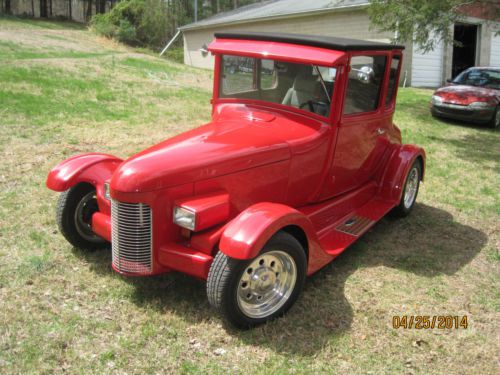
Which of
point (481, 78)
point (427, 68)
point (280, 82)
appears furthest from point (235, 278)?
point (427, 68)

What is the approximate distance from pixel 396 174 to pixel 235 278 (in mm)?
2711

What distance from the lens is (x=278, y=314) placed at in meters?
3.29

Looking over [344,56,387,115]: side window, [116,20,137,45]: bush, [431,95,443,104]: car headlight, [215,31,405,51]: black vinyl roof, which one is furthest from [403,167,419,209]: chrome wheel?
[116,20,137,45]: bush

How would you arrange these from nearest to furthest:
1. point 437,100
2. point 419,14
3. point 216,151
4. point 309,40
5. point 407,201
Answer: point 216,151
point 309,40
point 407,201
point 419,14
point 437,100

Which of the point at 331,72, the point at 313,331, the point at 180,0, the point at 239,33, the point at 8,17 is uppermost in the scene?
the point at 180,0

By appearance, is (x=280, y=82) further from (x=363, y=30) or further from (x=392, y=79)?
(x=363, y=30)

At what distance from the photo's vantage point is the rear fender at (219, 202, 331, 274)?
285 centimetres

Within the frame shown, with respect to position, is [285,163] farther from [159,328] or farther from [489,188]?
[489,188]

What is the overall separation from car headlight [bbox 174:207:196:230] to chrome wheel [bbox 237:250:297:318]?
0.48 meters

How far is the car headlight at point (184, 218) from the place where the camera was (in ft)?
9.99

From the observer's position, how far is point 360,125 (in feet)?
14.2

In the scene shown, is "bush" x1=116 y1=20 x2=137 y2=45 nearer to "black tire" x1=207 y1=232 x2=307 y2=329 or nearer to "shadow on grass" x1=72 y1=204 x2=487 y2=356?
"shadow on grass" x1=72 y1=204 x2=487 y2=356

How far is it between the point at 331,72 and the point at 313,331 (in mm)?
2072

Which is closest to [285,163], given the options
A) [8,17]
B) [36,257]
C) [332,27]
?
[36,257]
